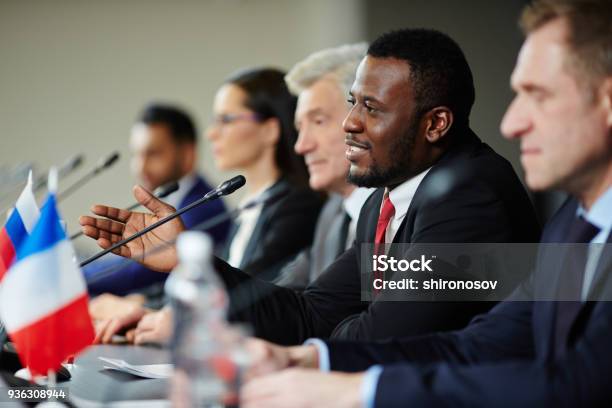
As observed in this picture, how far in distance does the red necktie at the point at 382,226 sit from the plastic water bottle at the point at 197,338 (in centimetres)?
100

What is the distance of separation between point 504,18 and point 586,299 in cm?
294

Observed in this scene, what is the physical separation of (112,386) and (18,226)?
0.52 meters

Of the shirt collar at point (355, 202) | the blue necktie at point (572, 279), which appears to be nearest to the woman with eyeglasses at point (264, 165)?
the shirt collar at point (355, 202)

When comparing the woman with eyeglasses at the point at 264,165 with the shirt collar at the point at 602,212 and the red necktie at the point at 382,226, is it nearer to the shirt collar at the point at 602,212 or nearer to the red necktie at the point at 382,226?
the red necktie at the point at 382,226

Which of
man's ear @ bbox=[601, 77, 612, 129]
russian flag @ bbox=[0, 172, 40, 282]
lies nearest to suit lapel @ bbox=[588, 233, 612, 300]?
man's ear @ bbox=[601, 77, 612, 129]

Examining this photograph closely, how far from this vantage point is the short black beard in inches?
88.7

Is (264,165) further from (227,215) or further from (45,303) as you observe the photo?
(45,303)

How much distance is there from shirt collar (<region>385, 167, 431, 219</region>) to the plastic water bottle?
1013 mm

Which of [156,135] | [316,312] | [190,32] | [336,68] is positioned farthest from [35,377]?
[190,32]

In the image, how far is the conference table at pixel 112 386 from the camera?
5.73 ft

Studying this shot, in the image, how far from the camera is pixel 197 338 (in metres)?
1.27

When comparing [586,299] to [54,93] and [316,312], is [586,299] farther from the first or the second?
[54,93]

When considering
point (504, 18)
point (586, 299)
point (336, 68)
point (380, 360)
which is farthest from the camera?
point (504, 18)

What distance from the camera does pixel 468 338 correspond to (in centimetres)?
175
